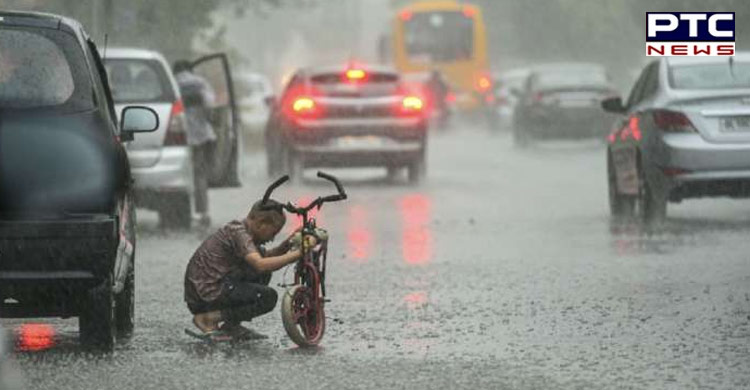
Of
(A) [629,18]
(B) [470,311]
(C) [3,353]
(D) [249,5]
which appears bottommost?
(A) [629,18]

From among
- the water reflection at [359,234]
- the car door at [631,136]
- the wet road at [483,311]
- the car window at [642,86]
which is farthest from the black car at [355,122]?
the car window at [642,86]

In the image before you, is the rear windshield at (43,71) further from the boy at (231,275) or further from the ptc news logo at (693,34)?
the ptc news logo at (693,34)

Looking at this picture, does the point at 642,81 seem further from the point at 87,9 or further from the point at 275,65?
the point at 275,65

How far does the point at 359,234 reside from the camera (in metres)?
19.0

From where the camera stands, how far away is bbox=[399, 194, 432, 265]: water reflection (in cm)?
1673

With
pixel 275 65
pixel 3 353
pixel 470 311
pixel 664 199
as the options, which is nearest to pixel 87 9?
pixel 664 199

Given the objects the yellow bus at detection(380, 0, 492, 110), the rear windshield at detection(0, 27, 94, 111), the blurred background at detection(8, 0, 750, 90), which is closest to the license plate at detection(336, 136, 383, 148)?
the blurred background at detection(8, 0, 750, 90)

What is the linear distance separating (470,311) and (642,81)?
8.61 m

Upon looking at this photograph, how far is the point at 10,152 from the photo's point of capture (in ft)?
33.7

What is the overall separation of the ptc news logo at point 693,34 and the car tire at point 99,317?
11.1m

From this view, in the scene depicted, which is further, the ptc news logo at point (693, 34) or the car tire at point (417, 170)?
the car tire at point (417, 170)

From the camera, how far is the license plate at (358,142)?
27.5 m

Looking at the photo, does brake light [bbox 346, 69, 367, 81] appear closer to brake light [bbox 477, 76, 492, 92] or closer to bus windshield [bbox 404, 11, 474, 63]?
brake light [bbox 477, 76, 492, 92]

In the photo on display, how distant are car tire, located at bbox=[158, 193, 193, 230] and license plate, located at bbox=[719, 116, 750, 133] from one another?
449 centimetres
